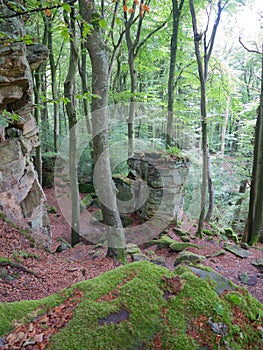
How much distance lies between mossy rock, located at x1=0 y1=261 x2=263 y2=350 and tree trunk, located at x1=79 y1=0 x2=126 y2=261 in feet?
12.8

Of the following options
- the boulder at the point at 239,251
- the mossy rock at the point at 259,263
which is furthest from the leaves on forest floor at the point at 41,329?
the boulder at the point at 239,251

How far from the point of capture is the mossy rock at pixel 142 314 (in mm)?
1618

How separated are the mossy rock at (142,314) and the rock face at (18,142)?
15.7ft

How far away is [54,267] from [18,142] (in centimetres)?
339

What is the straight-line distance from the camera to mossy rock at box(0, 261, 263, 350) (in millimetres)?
1618

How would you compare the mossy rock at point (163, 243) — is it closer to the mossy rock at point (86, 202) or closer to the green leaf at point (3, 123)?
the mossy rock at point (86, 202)

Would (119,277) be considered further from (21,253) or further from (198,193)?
(198,193)

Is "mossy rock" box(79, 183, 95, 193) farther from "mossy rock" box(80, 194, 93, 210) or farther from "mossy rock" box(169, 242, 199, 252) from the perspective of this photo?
"mossy rock" box(169, 242, 199, 252)

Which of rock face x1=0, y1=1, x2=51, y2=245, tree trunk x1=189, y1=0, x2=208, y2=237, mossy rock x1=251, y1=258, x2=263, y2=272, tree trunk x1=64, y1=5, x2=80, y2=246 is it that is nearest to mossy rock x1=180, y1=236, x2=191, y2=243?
tree trunk x1=189, y1=0, x2=208, y2=237

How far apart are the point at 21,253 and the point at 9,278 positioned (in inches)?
48.1

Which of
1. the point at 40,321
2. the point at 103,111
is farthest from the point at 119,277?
the point at 103,111

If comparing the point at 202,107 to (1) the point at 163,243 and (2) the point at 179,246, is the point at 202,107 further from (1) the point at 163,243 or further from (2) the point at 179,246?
(1) the point at 163,243

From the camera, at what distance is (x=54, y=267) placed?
5289 millimetres

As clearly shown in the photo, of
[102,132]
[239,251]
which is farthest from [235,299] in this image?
[239,251]
